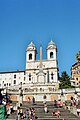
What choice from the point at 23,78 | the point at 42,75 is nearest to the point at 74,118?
the point at 42,75

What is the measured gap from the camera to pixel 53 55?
106312 mm

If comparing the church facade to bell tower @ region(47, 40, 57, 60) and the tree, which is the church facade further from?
the tree

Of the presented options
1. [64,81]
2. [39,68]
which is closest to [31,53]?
[39,68]

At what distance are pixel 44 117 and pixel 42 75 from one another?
6079cm

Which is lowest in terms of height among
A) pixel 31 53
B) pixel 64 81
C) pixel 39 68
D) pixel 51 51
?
pixel 64 81

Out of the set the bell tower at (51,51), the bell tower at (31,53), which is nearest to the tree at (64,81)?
the bell tower at (51,51)

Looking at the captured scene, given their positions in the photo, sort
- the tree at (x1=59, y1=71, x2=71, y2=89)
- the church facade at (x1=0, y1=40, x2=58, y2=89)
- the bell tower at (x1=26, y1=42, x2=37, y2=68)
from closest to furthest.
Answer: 1. the tree at (x1=59, y1=71, x2=71, y2=89)
2. the church facade at (x1=0, y1=40, x2=58, y2=89)
3. the bell tower at (x1=26, y1=42, x2=37, y2=68)

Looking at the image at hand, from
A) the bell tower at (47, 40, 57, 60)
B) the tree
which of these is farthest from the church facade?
the tree

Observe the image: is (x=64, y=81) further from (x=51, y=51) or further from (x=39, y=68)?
(x=51, y=51)

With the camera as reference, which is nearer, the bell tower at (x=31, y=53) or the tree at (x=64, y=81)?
the tree at (x=64, y=81)

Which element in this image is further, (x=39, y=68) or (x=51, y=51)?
(x=51, y=51)

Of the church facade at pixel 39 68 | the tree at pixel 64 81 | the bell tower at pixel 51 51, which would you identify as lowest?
the tree at pixel 64 81

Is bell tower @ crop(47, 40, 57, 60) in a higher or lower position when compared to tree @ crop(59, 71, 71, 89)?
higher

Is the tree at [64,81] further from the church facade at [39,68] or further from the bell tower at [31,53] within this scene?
the bell tower at [31,53]
